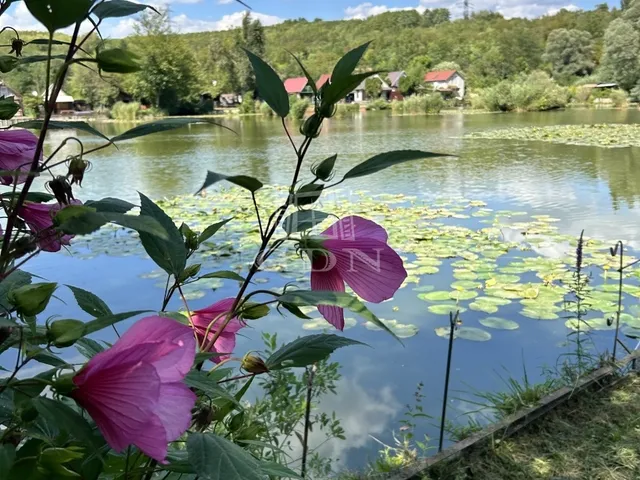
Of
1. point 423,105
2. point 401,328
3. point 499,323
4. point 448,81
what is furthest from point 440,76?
point 401,328

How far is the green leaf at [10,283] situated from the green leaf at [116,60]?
0.17m

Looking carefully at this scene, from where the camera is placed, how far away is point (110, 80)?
366 mm

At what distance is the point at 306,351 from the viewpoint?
14.7 inches

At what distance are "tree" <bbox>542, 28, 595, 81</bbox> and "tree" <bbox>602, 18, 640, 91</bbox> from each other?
10.6 m

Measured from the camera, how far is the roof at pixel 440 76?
3769 centimetres

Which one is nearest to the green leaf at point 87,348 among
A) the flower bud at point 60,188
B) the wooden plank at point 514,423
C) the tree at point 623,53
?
the flower bud at point 60,188

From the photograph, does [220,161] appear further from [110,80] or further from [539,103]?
[539,103]

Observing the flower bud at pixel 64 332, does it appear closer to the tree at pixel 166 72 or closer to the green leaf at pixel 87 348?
the green leaf at pixel 87 348

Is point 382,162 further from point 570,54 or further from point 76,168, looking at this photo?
point 570,54

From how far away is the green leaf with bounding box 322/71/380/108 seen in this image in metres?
0.27

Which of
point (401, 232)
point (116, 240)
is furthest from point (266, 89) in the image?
point (116, 240)

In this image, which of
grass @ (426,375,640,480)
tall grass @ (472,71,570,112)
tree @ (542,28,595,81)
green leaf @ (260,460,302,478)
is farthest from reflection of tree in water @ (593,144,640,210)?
tree @ (542,28,595,81)

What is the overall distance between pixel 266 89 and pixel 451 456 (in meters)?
1.44

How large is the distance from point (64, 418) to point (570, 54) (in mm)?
43960
